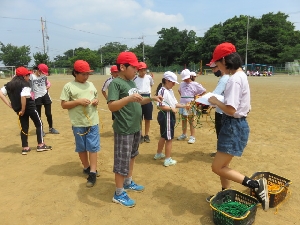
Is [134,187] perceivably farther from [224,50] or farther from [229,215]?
[224,50]

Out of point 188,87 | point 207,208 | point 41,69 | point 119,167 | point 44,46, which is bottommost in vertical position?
point 207,208

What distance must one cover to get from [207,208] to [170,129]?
5.34 feet

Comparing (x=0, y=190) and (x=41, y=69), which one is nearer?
(x=0, y=190)

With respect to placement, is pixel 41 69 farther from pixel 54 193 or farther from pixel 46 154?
pixel 54 193

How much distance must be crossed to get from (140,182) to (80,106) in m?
1.63

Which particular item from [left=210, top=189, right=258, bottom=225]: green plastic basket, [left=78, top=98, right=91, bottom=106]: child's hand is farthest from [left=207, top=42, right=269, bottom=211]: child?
[left=78, top=98, right=91, bottom=106]: child's hand

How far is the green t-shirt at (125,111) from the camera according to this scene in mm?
3219

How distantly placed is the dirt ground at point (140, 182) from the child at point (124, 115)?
0.41 metres

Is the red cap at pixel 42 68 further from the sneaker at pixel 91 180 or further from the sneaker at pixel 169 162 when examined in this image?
the sneaker at pixel 169 162


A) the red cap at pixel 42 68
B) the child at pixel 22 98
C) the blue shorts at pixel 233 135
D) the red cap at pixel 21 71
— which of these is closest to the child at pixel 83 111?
the child at pixel 22 98

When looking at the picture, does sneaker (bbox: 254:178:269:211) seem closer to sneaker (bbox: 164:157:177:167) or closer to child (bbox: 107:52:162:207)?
child (bbox: 107:52:162:207)

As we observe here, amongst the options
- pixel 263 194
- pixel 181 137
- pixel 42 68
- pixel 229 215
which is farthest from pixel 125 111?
pixel 42 68

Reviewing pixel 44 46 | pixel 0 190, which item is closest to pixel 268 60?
pixel 44 46

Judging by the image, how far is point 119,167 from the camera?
3479 millimetres
